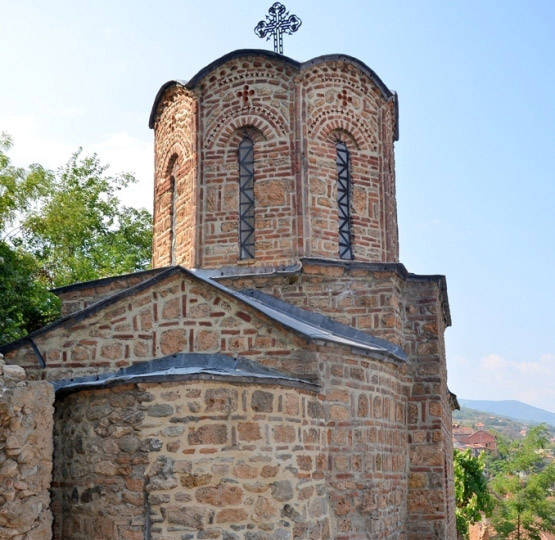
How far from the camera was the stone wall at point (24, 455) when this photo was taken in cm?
501

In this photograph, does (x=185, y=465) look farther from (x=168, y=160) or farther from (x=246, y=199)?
(x=168, y=160)

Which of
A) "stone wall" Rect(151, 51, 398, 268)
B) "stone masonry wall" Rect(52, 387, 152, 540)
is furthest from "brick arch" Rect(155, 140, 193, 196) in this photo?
"stone masonry wall" Rect(52, 387, 152, 540)

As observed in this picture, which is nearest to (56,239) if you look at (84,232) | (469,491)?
(84,232)

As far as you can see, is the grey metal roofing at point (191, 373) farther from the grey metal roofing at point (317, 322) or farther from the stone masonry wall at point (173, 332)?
the grey metal roofing at point (317, 322)

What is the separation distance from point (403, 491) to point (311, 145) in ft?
13.7

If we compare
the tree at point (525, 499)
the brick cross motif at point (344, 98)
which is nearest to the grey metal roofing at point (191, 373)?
the brick cross motif at point (344, 98)

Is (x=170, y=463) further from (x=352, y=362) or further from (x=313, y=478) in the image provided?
(x=352, y=362)

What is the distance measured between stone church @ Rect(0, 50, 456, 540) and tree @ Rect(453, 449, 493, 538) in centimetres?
1316

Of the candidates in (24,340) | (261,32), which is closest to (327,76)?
(261,32)

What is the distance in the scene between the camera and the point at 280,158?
893 cm

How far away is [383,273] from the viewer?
7.96 meters

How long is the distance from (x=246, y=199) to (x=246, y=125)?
99cm

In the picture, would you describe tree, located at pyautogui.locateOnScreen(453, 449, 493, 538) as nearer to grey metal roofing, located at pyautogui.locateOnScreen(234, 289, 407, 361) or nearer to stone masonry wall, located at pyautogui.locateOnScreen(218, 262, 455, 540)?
stone masonry wall, located at pyautogui.locateOnScreen(218, 262, 455, 540)

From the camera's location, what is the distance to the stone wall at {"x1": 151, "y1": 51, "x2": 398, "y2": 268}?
8.74 metres
